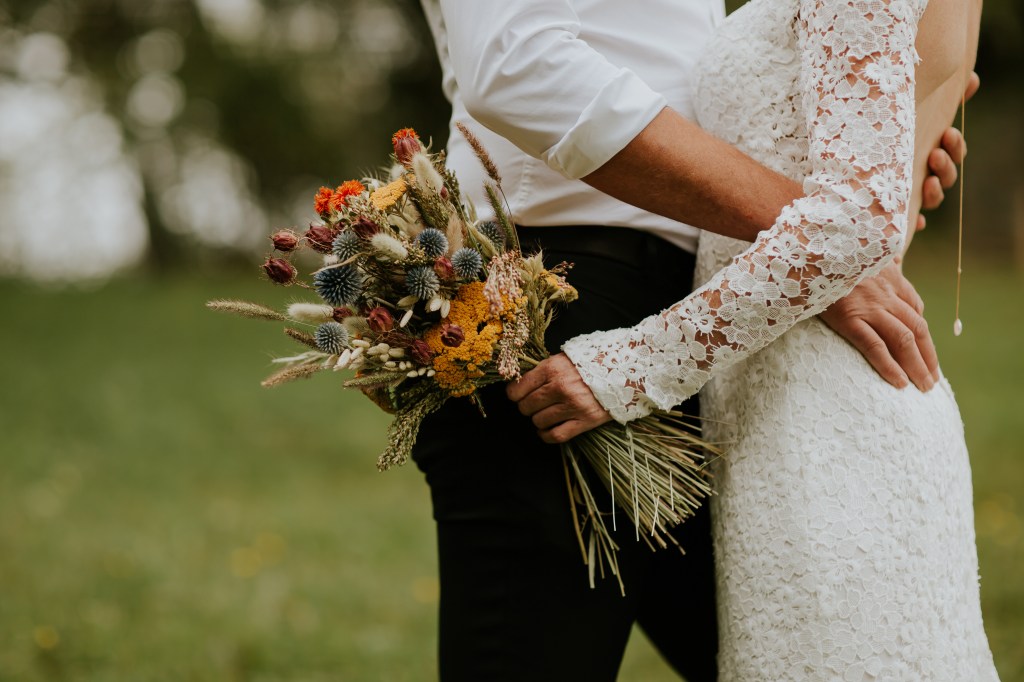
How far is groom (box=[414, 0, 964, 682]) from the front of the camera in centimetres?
138

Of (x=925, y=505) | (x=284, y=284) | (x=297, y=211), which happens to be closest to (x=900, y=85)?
(x=925, y=505)

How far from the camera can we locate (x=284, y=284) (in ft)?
4.96

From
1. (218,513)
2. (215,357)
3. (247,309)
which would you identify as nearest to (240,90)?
(215,357)

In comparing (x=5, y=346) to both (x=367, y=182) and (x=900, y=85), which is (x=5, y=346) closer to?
(x=367, y=182)

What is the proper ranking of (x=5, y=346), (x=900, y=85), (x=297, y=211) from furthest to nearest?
(x=297, y=211), (x=5, y=346), (x=900, y=85)

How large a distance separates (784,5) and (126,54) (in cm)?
1233

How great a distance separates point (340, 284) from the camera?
1.47m

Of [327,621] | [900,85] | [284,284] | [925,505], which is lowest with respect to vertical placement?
[327,621]

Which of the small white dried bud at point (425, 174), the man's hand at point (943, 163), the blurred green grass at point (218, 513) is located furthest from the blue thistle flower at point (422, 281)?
the blurred green grass at point (218, 513)

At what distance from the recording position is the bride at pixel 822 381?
1354 mm

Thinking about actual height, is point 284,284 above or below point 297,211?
above

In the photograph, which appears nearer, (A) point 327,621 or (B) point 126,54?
(A) point 327,621

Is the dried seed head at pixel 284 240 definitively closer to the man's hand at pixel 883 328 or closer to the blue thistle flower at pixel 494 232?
the blue thistle flower at pixel 494 232

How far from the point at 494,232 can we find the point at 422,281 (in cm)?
18
